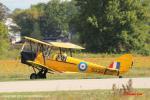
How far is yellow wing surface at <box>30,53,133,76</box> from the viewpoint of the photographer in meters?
29.0

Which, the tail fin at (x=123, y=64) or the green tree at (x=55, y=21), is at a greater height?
the green tree at (x=55, y=21)

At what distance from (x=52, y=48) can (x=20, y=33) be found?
136507 mm

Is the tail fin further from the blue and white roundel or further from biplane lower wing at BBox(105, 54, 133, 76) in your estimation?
the blue and white roundel

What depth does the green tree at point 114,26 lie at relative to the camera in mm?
74500

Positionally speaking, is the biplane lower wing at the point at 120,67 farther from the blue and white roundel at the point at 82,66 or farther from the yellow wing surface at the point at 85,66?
the blue and white roundel at the point at 82,66

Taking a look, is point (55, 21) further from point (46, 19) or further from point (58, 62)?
point (58, 62)

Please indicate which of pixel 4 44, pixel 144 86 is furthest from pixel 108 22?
pixel 144 86

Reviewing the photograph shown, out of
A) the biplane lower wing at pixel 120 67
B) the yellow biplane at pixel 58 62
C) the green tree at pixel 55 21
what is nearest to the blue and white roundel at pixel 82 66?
the yellow biplane at pixel 58 62

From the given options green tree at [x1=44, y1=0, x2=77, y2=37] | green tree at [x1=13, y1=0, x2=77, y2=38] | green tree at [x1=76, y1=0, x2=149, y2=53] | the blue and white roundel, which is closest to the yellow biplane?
the blue and white roundel

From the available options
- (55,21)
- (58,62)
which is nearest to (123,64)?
(58,62)

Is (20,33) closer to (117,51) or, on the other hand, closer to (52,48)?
(117,51)

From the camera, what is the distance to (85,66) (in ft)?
95.5

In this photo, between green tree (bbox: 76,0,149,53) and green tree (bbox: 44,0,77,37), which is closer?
green tree (bbox: 76,0,149,53)

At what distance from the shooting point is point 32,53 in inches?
1181
